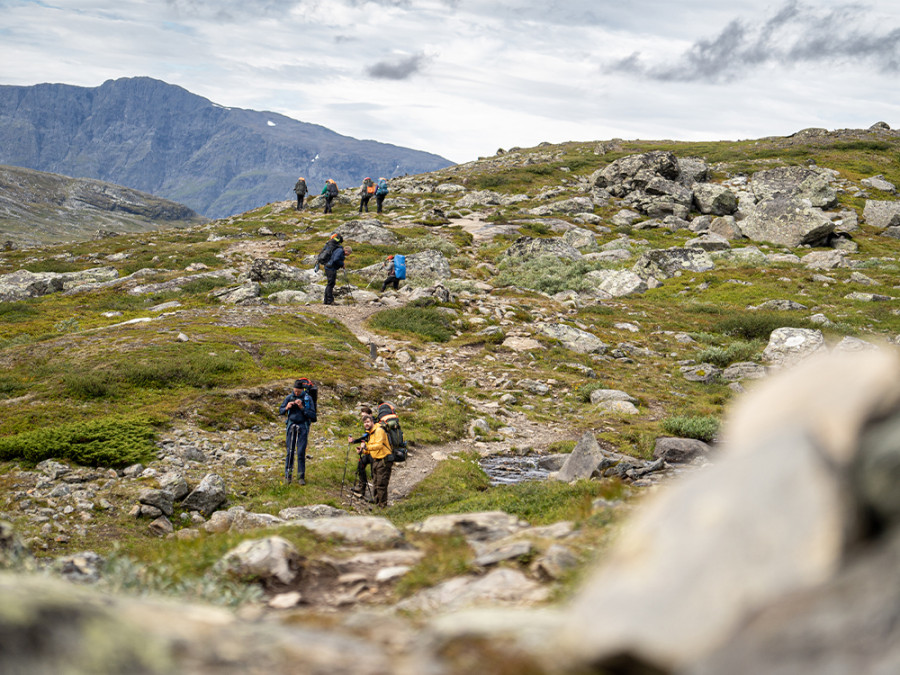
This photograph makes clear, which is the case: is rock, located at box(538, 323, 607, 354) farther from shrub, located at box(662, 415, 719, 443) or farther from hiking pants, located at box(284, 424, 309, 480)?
hiking pants, located at box(284, 424, 309, 480)

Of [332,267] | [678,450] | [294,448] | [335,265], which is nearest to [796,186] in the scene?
[335,265]

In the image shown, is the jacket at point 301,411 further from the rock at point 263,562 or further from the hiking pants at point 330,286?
the hiking pants at point 330,286

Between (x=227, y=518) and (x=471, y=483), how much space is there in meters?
6.66

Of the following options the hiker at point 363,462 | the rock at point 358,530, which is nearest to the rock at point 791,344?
the hiker at point 363,462

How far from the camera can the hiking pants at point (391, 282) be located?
3747cm

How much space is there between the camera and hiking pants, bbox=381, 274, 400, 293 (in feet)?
123

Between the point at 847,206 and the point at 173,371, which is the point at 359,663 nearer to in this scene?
the point at 173,371

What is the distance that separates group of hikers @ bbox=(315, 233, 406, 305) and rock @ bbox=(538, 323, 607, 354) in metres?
10.0

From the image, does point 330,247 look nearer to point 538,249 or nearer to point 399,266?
point 399,266

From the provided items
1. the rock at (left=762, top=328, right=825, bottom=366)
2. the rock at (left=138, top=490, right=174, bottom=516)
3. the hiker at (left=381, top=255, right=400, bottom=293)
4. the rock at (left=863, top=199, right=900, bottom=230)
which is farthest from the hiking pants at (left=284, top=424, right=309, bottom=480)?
the rock at (left=863, top=199, right=900, bottom=230)

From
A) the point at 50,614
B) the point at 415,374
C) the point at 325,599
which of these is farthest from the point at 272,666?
the point at 415,374

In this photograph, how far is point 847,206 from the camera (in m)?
64.9

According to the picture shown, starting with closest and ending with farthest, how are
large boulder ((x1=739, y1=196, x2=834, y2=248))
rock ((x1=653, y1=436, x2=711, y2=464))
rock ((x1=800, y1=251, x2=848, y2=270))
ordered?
rock ((x1=653, y1=436, x2=711, y2=464)), rock ((x1=800, y1=251, x2=848, y2=270)), large boulder ((x1=739, y1=196, x2=834, y2=248))

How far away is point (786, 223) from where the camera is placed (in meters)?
56.9
